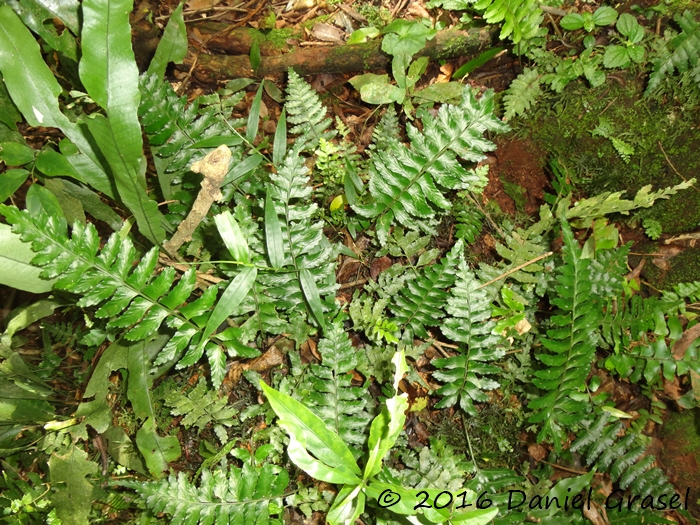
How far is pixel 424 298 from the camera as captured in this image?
233 cm

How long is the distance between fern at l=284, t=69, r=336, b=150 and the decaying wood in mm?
461

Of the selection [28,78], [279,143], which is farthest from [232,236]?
[28,78]

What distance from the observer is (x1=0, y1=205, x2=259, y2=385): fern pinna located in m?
1.77

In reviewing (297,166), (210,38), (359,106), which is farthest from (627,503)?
(210,38)

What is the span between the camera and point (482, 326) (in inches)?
90.2

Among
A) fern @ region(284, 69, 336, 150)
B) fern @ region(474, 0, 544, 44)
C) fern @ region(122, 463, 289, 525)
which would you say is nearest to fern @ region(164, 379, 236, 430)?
fern @ region(122, 463, 289, 525)

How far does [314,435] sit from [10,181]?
6.04ft

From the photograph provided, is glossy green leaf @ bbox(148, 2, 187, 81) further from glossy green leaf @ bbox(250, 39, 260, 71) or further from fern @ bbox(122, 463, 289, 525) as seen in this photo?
fern @ bbox(122, 463, 289, 525)

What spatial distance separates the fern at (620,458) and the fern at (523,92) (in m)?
1.76

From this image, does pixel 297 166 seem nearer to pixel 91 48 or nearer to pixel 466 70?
pixel 91 48

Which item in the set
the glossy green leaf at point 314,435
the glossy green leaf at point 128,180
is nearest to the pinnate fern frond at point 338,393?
the glossy green leaf at point 314,435

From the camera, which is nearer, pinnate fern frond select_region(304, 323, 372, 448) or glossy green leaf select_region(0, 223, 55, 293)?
glossy green leaf select_region(0, 223, 55, 293)

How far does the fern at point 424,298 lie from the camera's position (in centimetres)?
228

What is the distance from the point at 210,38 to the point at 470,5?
5.70 feet
